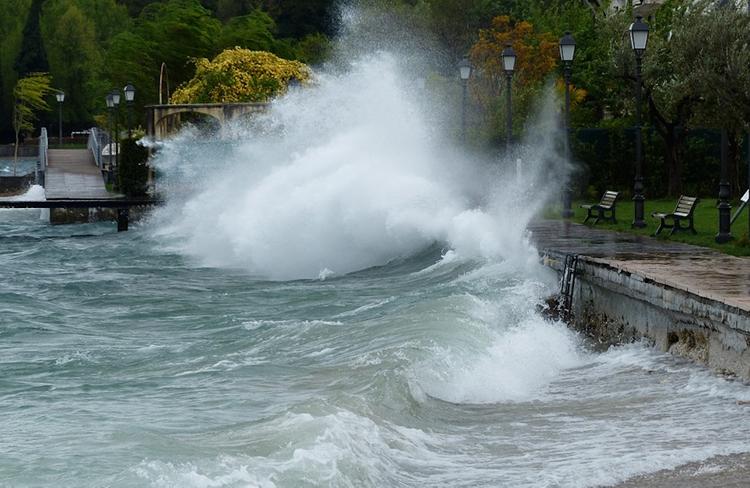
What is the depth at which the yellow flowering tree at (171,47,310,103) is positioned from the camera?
65188 millimetres

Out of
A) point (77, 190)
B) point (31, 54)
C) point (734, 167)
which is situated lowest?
point (77, 190)

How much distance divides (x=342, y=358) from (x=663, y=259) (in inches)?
206

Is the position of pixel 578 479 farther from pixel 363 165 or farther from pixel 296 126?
pixel 296 126

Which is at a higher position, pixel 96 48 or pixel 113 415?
pixel 96 48

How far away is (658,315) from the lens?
1584 cm

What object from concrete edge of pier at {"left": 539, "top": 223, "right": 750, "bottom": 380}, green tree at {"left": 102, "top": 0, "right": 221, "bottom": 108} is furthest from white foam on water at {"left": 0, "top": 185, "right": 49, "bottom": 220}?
concrete edge of pier at {"left": 539, "top": 223, "right": 750, "bottom": 380}

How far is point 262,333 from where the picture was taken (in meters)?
17.9

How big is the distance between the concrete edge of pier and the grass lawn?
228cm

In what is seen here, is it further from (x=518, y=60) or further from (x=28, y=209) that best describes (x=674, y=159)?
(x=28, y=209)

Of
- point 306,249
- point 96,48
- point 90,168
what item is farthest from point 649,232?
point 96,48

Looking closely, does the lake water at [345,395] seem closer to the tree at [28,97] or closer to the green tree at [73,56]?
the tree at [28,97]

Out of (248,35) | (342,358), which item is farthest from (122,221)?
(248,35)

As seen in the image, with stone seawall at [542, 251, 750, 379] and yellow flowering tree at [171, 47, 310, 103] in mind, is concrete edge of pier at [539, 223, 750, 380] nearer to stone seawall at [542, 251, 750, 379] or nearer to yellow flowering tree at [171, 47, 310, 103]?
stone seawall at [542, 251, 750, 379]

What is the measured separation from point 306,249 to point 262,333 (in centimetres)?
1059
